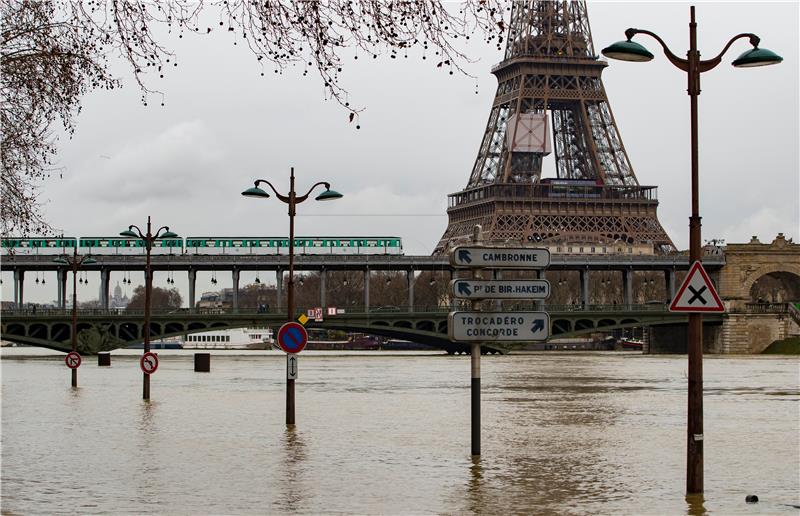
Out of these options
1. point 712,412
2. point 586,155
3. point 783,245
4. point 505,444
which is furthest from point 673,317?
point 505,444

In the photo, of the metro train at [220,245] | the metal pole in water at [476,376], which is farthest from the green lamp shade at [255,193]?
the metro train at [220,245]

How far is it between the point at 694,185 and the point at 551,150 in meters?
158

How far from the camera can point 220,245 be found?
133m

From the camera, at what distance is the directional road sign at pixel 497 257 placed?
22516mm

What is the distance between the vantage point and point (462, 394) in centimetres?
5209

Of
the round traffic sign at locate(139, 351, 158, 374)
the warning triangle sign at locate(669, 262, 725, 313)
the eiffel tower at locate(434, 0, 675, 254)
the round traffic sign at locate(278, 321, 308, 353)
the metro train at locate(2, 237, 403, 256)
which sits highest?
the eiffel tower at locate(434, 0, 675, 254)

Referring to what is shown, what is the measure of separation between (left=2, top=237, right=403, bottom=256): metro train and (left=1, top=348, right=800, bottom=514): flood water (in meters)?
80.0

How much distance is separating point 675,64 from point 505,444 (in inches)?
441

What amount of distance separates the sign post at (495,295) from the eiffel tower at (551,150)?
13686cm

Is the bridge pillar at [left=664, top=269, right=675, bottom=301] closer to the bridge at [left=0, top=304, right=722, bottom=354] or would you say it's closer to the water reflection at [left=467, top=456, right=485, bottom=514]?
the bridge at [left=0, top=304, right=722, bottom=354]

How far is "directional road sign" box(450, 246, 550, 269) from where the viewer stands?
22516mm

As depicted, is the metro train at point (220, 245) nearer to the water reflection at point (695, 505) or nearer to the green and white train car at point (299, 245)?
the green and white train car at point (299, 245)

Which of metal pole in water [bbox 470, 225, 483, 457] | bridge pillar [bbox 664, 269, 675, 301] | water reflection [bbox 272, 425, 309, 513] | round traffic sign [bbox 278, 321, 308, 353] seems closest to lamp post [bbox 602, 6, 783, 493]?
metal pole in water [bbox 470, 225, 483, 457]

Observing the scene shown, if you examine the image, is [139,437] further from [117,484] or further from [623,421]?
[623,421]
